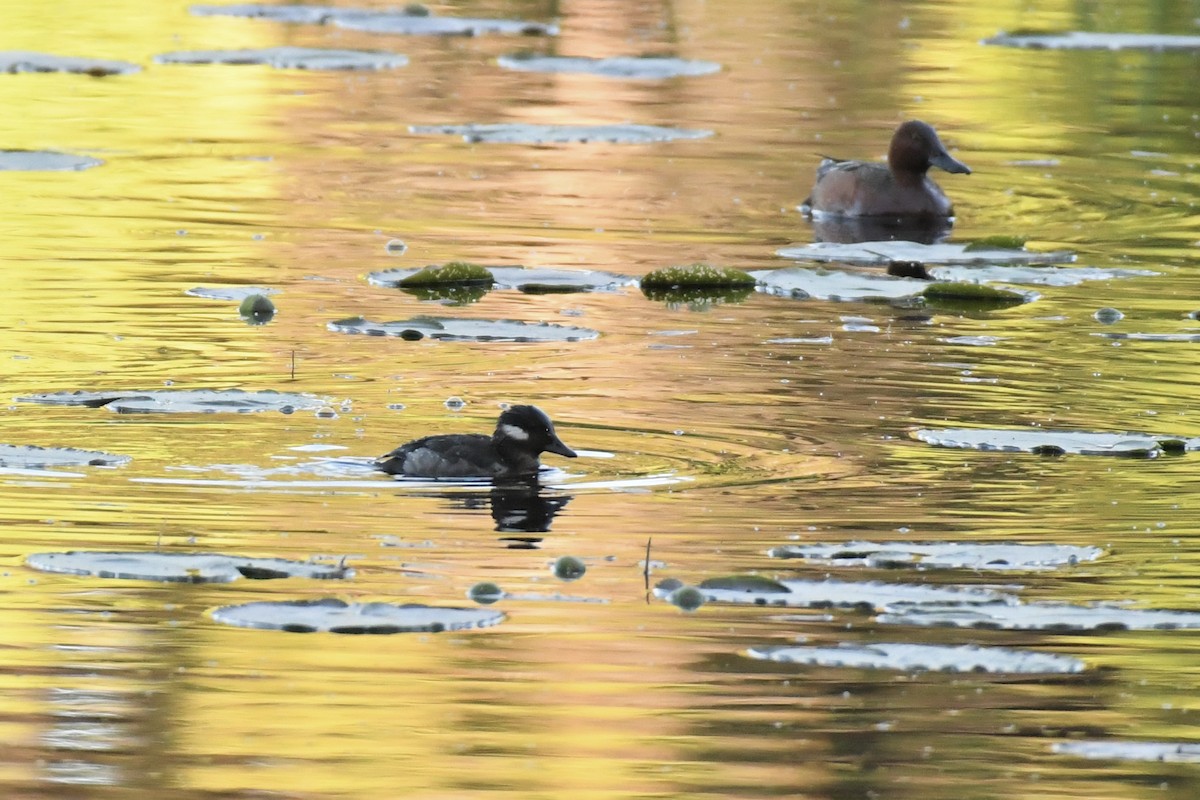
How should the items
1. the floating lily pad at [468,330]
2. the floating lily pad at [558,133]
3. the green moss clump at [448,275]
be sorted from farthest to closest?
the floating lily pad at [558,133], the green moss clump at [448,275], the floating lily pad at [468,330]

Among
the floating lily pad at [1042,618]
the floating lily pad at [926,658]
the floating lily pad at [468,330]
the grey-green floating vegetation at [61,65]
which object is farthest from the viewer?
the grey-green floating vegetation at [61,65]

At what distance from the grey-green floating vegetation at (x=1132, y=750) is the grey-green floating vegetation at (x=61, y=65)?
17.4 metres

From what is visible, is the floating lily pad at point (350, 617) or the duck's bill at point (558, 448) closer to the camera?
the floating lily pad at point (350, 617)

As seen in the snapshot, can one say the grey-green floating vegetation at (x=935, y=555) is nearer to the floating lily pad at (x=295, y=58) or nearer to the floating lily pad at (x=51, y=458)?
the floating lily pad at (x=51, y=458)

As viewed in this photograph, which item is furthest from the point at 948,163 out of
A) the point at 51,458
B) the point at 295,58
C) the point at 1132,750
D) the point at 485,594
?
the point at 1132,750

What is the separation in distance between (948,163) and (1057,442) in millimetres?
7488

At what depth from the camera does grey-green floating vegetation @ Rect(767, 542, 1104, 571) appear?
8.06 metres

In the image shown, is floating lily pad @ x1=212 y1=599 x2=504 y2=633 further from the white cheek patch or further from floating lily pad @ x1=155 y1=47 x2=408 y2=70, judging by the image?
floating lily pad @ x1=155 y1=47 x2=408 y2=70

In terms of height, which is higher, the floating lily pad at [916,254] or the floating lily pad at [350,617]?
the floating lily pad at [350,617]

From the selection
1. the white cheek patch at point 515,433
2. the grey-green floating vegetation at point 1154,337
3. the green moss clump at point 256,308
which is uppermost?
the white cheek patch at point 515,433

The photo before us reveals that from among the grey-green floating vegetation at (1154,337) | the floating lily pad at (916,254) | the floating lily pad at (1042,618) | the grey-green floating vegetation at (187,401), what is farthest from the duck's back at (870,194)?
the floating lily pad at (1042,618)

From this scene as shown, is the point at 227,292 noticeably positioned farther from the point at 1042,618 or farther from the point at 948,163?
the point at 1042,618

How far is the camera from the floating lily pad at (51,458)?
30.0ft

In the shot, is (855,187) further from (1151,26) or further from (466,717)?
(1151,26)
